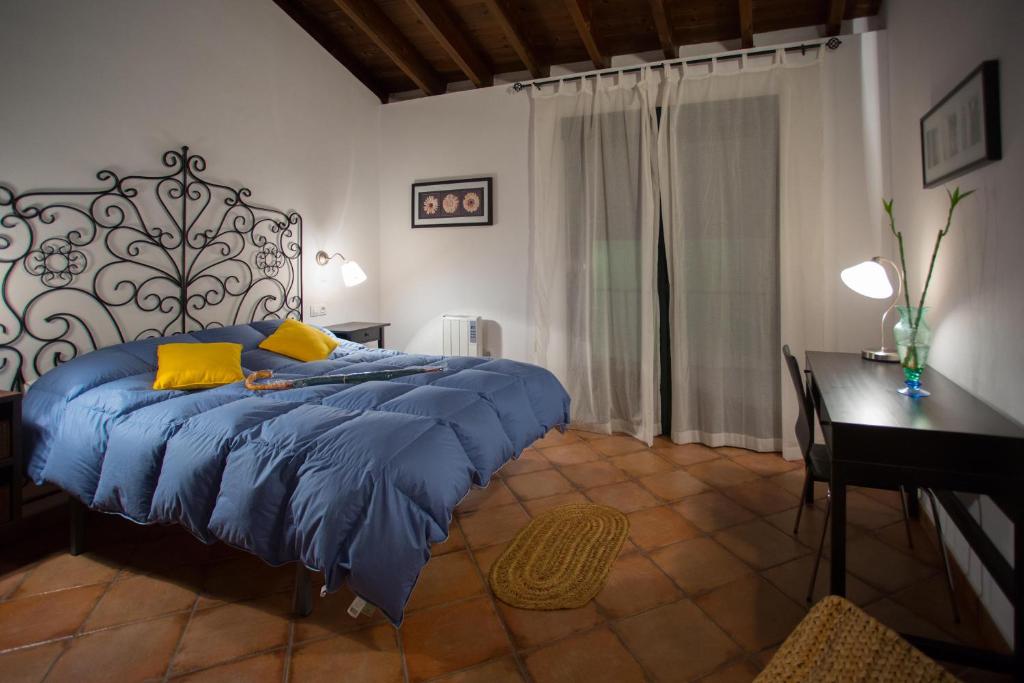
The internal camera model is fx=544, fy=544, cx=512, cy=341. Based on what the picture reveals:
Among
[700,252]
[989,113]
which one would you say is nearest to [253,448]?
[989,113]

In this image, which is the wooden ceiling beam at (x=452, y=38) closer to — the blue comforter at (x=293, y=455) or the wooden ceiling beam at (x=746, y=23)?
the wooden ceiling beam at (x=746, y=23)

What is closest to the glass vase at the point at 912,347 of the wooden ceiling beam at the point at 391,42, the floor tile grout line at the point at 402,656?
the floor tile grout line at the point at 402,656

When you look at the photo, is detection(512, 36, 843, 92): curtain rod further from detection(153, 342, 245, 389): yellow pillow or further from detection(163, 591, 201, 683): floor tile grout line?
detection(163, 591, 201, 683): floor tile grout line

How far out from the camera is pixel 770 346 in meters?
3.45

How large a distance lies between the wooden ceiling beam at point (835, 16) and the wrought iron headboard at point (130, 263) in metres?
3.62

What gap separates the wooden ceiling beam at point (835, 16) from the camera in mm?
3043

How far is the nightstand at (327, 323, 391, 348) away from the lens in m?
3.90

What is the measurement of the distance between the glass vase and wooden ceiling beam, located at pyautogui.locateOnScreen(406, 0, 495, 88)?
309 centimetres

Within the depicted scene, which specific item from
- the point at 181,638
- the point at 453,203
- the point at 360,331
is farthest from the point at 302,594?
the point at 453,203

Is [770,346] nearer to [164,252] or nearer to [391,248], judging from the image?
[391,248]

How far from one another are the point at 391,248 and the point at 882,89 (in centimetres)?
358

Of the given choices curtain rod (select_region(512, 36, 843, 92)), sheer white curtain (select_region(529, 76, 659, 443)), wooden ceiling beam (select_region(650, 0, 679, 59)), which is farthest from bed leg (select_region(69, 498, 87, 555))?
wooden ceiling beam (select_region(650, 0, 679, 59))

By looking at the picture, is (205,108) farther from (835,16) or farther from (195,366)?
(835,16)

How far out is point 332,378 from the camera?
2.52 m
